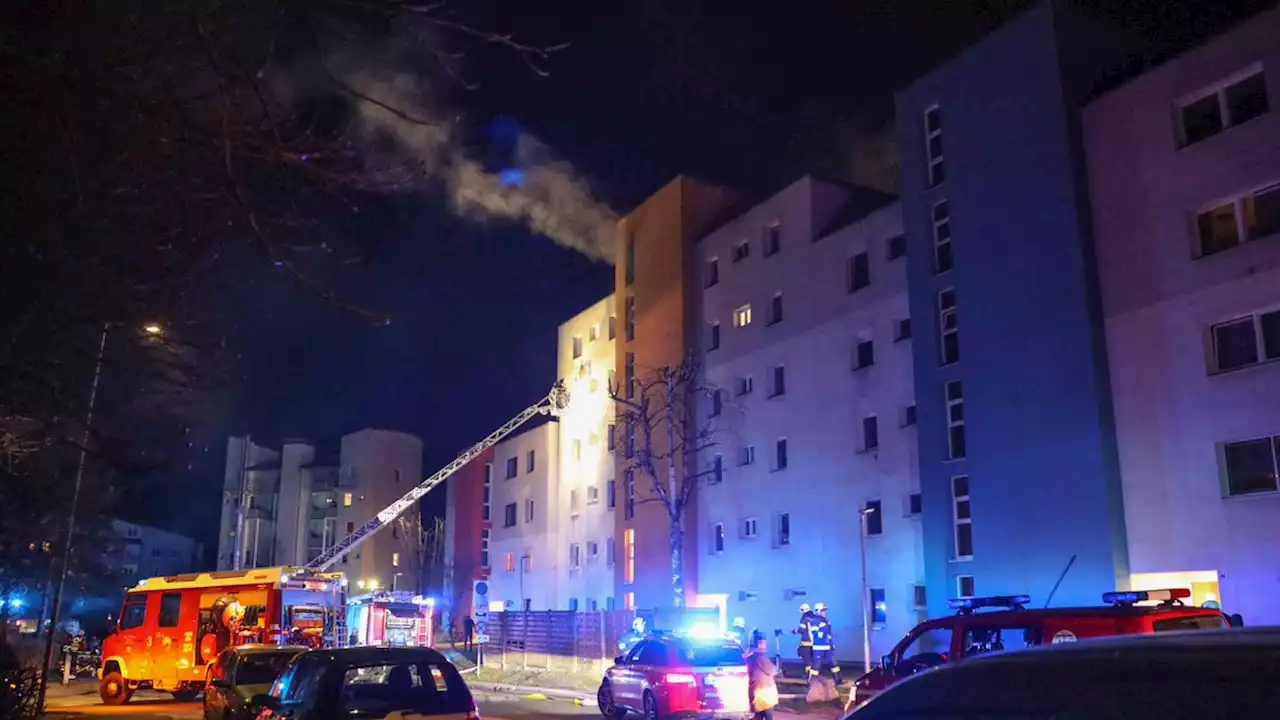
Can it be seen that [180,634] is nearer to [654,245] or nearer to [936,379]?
[936,379]

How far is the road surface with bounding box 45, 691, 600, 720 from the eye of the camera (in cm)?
2022

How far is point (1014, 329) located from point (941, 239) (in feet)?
12.9

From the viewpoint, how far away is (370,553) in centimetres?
7075

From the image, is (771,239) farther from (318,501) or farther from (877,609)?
(318,501)

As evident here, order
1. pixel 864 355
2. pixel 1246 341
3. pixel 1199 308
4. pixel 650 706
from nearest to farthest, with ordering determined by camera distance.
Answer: pixel 650 706 < pixel 1246 341 < pixel 1199 308 < pixel 864 355

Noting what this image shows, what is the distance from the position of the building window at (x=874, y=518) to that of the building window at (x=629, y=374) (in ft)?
48.1

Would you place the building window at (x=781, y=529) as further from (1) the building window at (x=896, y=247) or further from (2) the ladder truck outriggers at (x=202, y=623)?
(2) the ladder truck outriggers at (x=202, y=623)

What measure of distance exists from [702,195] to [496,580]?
93.8 feet

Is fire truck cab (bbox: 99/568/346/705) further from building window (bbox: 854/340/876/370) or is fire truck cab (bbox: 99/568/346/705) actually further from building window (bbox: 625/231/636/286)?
building window (bbox: 625/231/636/286)

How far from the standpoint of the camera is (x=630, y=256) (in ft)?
145

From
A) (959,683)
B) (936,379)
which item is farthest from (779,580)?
(959,683)

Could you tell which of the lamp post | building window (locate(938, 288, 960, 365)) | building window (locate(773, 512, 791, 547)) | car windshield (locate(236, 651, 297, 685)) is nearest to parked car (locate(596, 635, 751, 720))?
the lamp post

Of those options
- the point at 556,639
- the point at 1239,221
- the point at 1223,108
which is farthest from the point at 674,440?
the point at 1223,108

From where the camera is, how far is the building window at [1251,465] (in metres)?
18.8
